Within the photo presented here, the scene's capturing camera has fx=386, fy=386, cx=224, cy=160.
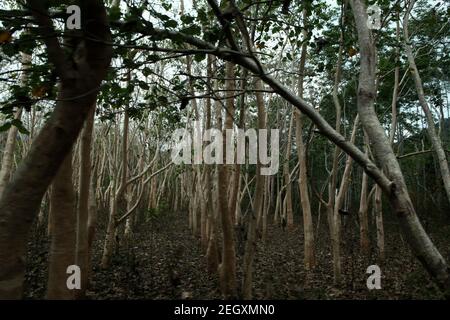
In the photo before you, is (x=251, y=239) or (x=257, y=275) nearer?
(x=251, y=239)

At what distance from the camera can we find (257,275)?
22.6 feet

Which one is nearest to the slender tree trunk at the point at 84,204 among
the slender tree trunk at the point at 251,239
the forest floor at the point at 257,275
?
the forest floor at the point at 257,275

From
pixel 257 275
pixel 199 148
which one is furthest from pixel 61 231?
pixel 199 148

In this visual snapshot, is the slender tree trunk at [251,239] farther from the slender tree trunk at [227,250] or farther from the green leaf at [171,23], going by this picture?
the green leaf at [171,23]

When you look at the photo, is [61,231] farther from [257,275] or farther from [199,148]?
[199,148]

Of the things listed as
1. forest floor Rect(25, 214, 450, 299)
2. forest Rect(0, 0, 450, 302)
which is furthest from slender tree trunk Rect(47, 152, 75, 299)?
forest floor Rect(25, 214, 450, 299)

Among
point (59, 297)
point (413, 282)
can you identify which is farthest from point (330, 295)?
point (59, 297)

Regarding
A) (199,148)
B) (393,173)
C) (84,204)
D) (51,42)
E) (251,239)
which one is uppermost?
(199,148)

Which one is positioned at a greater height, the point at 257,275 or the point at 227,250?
the point at 227,250

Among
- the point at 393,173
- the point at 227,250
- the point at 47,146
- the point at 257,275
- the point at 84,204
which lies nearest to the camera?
the point at 47,146
